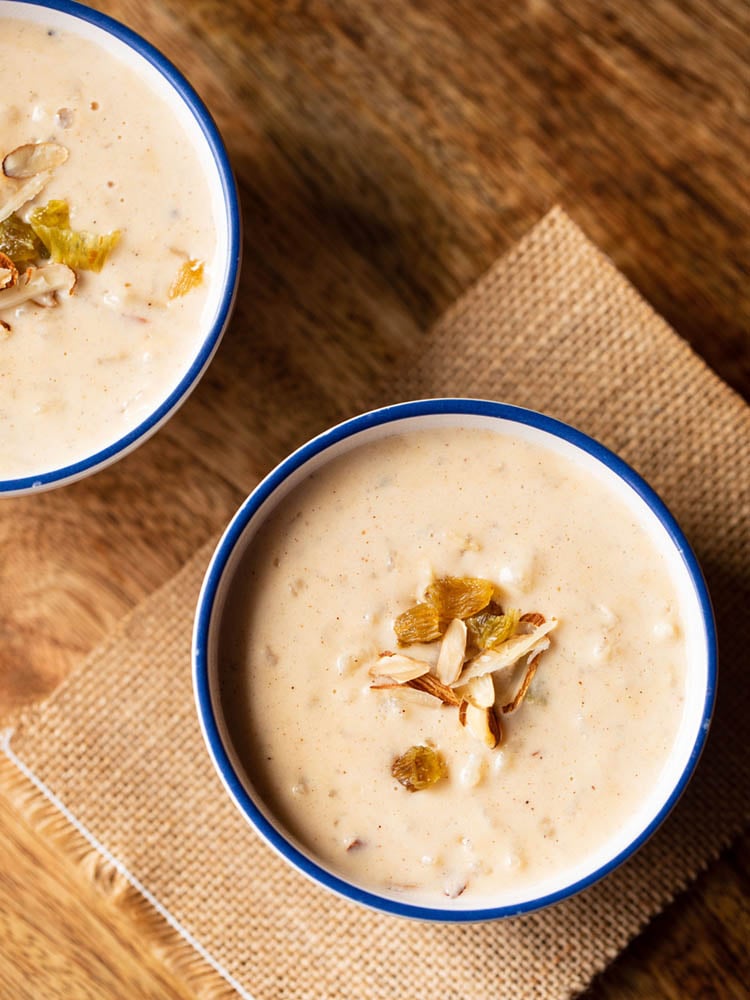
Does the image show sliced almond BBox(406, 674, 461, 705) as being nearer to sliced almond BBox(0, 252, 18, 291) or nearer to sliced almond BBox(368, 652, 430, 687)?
sliced almond BBox(368, 652, 430, 687)

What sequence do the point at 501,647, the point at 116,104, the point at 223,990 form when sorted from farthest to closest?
the point at 223,990 < the point at 116,104 < the point at 501,647

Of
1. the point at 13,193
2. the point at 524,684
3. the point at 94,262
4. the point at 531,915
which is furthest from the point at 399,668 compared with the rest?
the point at 13,193

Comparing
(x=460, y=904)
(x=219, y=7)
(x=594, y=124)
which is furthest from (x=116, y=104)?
(x=460, y=904)

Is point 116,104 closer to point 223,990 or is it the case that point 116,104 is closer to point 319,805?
point 319,805

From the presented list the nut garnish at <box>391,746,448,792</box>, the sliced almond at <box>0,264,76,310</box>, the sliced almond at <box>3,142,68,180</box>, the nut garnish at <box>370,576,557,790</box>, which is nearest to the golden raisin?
the nut garnish at <box>370,576,557,790</box>

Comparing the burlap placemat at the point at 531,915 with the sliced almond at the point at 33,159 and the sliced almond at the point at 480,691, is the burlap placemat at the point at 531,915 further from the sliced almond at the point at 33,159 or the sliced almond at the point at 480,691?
the sliced almond at the point at 33,159
